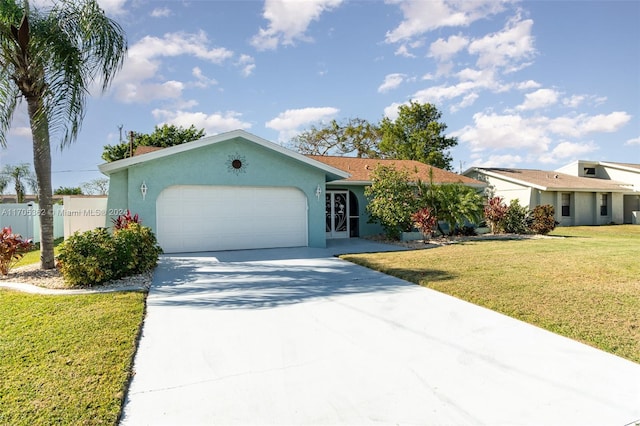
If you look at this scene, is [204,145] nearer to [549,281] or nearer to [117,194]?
[117,194]

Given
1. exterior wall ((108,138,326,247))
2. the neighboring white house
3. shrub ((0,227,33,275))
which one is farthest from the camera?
the neighboring white house

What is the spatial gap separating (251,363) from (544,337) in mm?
3888

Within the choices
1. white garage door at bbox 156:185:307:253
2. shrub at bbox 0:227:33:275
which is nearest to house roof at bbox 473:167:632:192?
white garage door at bbox 156:185:307:253

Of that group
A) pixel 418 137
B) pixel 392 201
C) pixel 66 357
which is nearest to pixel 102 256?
pixel 66 357

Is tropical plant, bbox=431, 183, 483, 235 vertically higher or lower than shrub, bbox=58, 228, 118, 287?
higher

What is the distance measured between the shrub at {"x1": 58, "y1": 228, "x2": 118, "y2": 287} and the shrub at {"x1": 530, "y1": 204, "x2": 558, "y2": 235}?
18.8 metres

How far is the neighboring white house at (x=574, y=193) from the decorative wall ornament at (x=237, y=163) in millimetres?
18133

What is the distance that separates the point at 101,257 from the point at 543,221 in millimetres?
19138

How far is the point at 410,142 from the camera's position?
35344mm

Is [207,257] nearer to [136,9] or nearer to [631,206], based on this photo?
[136,9]

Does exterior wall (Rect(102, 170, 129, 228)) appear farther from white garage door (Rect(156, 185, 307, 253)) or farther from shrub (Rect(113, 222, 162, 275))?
shrub (Rect(113, 222, 162, 275))

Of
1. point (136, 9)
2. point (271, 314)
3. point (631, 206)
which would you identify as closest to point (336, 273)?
point (271, 314)

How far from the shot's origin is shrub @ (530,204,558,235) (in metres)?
18.3

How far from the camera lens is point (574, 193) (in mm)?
26531
